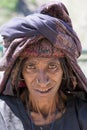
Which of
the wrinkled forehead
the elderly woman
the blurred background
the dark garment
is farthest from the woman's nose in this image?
the blurred background

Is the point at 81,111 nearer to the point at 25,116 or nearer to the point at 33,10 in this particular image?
the point at 25,116

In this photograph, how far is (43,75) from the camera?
9.95 feet

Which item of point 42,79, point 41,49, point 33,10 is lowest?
point 33,10

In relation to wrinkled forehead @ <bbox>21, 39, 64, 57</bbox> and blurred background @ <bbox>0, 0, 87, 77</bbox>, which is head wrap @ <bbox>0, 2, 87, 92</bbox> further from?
blurred background @ <bbox>0, 0, 87, 77</bbox>

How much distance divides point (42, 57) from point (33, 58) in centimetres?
5

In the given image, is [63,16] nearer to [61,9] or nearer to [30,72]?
[61,9]

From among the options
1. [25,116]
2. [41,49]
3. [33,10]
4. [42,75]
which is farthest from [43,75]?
[33,10]

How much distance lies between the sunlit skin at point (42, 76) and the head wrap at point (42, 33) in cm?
8

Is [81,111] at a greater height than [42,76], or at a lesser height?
lesser

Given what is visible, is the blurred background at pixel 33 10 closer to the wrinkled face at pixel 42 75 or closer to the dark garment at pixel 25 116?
the dark garment at pixel 25 116

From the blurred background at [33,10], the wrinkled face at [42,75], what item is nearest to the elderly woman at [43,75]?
the wrinkled face at [42,75]

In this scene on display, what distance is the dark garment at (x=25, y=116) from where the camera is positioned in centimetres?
313

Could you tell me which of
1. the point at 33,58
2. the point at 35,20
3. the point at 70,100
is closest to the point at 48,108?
the point at 70,100

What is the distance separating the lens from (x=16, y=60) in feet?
10.1
